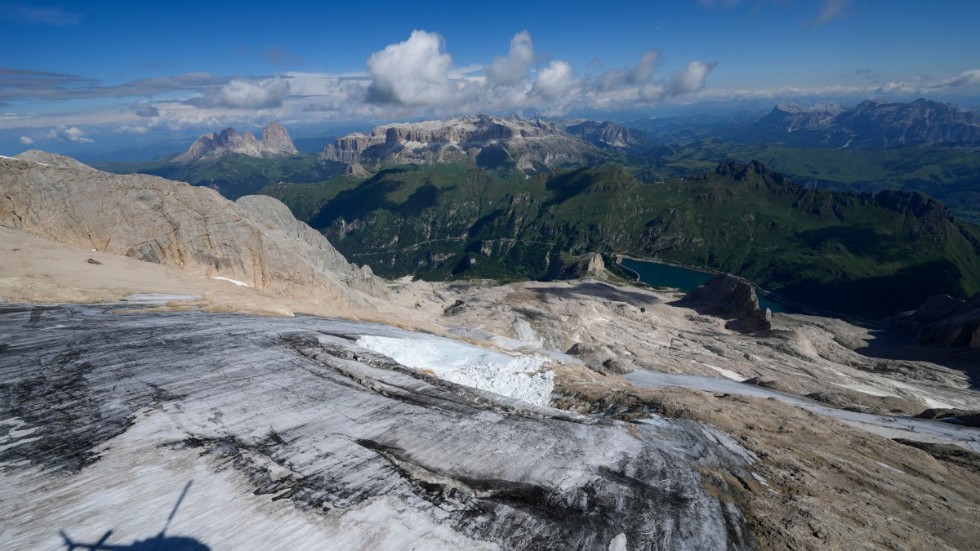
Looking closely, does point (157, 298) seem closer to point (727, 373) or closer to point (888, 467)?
point (888, 467)

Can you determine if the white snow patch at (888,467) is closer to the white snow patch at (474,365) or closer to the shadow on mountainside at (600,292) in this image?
the white snow patch at (474,365)

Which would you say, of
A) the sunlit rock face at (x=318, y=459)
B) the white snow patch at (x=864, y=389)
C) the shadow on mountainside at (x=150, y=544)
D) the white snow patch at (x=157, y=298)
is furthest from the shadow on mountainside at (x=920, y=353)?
the white snow patch at (x=157, y=298)

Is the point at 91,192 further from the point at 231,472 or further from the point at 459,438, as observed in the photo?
the point at 459,438

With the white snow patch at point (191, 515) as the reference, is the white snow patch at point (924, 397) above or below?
below

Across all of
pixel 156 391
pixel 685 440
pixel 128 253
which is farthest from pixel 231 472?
pixel 128 253

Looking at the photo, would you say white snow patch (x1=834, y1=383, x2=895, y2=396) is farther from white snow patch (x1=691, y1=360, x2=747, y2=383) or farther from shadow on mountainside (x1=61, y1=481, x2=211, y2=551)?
shadow on mountainside (x1=61, y1=481, x2=211, y2=551)

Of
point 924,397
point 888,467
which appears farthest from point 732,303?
point 888,467
